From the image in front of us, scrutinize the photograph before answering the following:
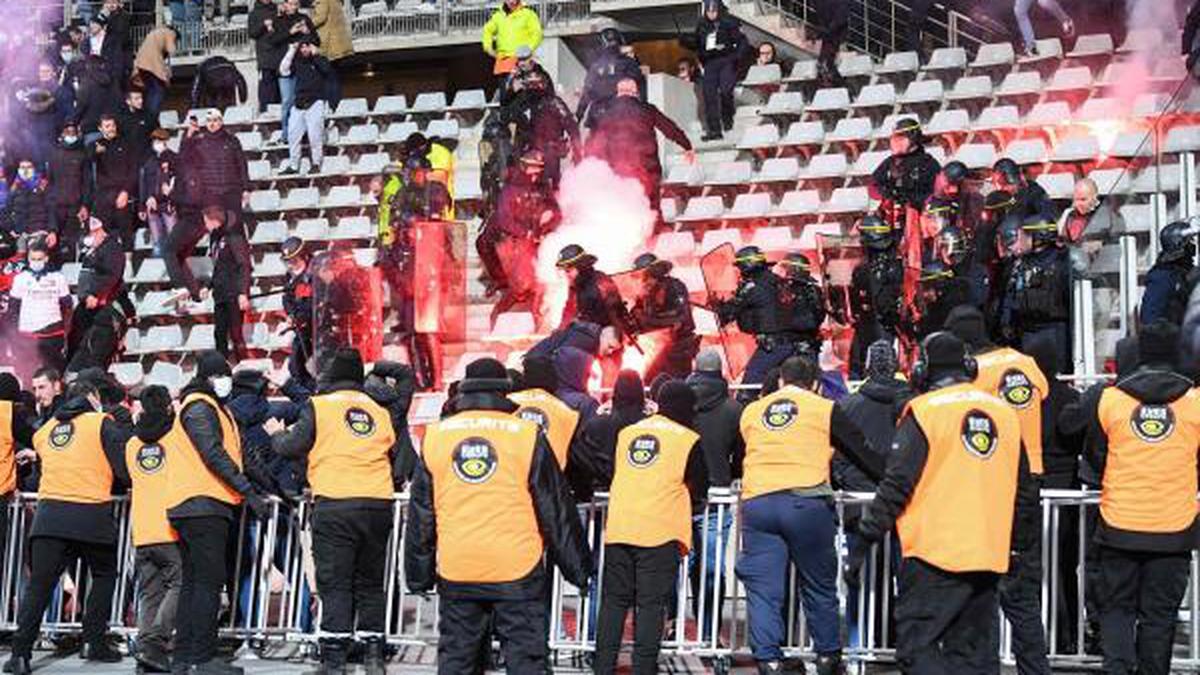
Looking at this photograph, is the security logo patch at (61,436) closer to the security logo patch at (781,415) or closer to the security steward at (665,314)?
the security logo patch at (781,415)

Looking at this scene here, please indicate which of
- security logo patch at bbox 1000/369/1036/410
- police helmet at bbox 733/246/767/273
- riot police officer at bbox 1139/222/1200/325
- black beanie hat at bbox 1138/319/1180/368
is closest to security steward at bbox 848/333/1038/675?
black beanie hat at bbox 1138/319/1180/368

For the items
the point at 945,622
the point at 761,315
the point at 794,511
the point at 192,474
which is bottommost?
the point at 945,622

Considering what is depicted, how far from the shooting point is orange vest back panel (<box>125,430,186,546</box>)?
11.6m

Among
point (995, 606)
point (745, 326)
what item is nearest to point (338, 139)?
point (745, 326)

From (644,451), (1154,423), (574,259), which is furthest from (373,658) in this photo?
(574,259)

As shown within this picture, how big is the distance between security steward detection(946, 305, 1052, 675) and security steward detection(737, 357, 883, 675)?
718 millimetres

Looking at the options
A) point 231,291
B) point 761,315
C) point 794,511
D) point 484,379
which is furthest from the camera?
point 231,291

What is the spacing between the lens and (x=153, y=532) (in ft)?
38.6

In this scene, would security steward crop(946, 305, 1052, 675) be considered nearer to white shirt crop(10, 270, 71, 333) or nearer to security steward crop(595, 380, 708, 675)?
security steward crop(595, 380, 708, 675)

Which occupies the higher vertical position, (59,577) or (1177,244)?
(1177,244)

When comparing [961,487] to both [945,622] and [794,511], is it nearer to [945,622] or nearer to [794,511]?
[945,622]

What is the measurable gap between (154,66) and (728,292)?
10.0m

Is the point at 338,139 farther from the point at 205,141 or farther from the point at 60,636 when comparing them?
the point at 60,636

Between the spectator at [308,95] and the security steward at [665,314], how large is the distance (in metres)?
7.41
